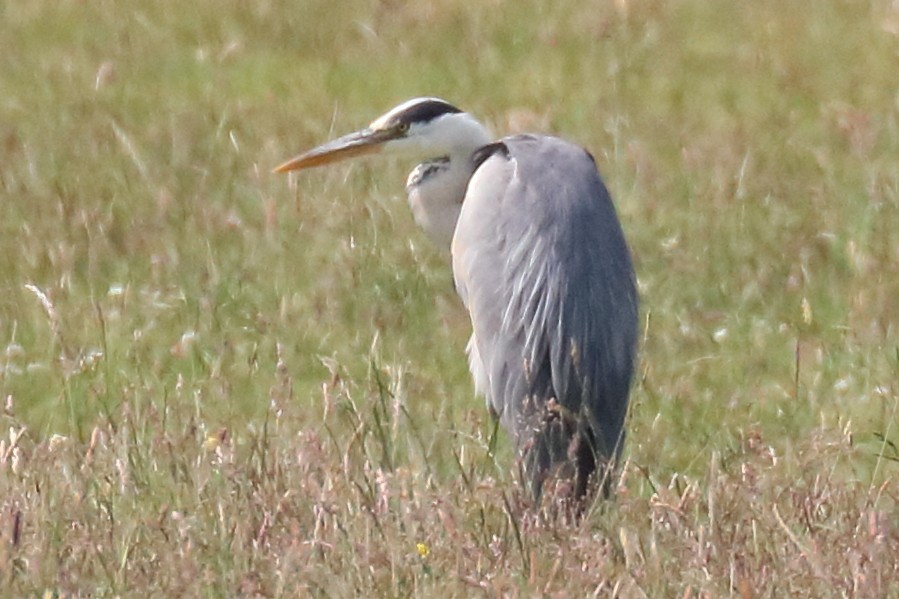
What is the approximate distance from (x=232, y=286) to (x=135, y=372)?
0.92 metres

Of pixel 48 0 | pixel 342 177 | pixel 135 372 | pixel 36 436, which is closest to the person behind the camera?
pixel 36 436

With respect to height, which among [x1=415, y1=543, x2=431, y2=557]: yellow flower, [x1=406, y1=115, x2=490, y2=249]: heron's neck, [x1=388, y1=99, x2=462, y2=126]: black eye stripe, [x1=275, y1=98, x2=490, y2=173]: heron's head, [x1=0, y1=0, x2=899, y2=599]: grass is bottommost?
[x1=0, y1=0, x2=899, y2=599]: grass

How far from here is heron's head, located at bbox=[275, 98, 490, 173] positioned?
616 cm

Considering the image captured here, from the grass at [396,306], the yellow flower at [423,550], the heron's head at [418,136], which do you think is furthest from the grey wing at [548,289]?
the yellow flower at [423,550]

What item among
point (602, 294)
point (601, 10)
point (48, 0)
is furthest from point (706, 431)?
point (48, 0)

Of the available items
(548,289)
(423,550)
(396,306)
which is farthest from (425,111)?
(423,550)

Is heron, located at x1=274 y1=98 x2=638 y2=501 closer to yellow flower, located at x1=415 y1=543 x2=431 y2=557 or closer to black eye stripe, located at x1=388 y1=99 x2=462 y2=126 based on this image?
black eye stripe, located at x1=388 y1=99 x2=462 y2=126

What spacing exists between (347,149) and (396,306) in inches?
33.4

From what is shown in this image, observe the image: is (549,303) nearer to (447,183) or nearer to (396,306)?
(447,183)

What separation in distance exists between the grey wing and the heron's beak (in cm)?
64

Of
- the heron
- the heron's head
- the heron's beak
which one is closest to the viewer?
the heron

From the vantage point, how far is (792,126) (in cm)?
901

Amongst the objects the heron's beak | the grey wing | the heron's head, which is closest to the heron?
the grey wing

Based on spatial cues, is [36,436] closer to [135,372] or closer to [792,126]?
[135,372]
